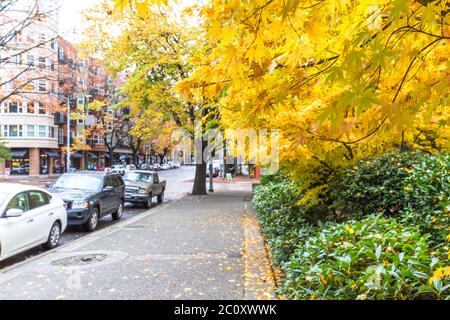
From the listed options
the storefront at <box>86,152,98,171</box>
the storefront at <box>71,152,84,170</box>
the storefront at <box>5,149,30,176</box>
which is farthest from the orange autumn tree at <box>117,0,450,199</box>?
the storefront at <box>86,152,98,171</box>

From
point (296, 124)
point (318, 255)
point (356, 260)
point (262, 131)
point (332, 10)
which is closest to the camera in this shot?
point (332, 10)

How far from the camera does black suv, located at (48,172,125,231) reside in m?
10.8

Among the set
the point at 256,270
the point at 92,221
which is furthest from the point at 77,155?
the point at 256,270

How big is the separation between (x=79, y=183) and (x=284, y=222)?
7.85 m

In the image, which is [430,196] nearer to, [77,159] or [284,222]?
[284,222]

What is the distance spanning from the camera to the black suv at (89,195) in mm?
10812

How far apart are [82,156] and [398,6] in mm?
58502

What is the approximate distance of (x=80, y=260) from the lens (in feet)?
23.3

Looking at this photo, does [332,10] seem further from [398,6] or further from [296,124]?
[296,124]

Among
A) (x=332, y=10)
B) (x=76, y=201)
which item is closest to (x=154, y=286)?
(x=332, y=10)

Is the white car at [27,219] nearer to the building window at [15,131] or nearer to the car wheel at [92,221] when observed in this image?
the car wheel at [92,221]

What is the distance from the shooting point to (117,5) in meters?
2.90

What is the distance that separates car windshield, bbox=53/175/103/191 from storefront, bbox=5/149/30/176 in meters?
38.6

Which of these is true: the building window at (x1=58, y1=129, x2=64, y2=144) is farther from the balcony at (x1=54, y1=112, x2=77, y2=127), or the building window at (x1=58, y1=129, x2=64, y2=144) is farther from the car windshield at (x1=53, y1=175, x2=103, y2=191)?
the car windshield at (x1=53, y1=175, x2=103, y2=191)
